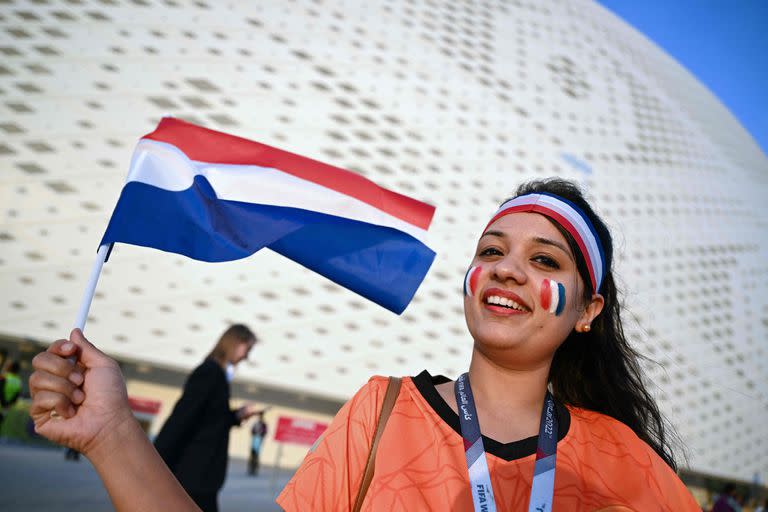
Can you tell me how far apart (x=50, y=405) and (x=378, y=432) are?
514 millimetres

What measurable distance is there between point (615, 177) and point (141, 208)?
99.0 feet

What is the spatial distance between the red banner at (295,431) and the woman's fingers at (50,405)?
8460 mm

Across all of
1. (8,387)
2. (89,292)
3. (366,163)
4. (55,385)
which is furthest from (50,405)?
(366,163)

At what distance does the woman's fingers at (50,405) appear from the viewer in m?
0.81

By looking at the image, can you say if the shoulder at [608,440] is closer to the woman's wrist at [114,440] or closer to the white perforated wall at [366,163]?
the woman's wrist at [114,440]

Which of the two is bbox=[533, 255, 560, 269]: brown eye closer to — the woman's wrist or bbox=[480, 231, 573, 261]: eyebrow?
bbox=[480, 231, 573, 261]: eyebrow

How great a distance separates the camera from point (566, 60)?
3078 centimetres

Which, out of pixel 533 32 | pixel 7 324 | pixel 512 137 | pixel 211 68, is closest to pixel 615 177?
pixel 512 137

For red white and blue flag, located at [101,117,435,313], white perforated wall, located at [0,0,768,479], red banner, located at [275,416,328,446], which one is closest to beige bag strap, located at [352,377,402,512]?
red white and blue flag, located at [101,117,435,313]

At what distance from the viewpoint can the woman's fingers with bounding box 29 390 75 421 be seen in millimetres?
811

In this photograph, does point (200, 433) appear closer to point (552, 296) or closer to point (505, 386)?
point (505, 386)

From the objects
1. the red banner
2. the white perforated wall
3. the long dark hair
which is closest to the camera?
the long dark hair

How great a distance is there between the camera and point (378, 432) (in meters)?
0.96

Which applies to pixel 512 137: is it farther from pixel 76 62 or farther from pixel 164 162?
pixel 164 162
